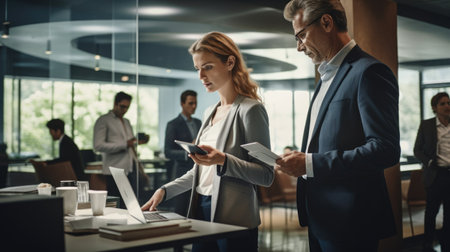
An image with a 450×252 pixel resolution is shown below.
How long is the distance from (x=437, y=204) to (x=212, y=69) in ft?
14.6

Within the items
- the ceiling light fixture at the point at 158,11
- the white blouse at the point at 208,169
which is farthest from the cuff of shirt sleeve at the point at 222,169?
the ceiling light fixture at the point at 158,11

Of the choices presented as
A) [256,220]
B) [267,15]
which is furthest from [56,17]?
[256,220]

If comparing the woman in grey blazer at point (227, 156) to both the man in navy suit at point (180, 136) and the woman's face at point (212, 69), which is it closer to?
the woman's face at point (212, 69)

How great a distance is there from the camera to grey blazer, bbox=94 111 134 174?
527 centimetres

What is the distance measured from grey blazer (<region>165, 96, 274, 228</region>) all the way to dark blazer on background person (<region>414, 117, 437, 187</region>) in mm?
4211

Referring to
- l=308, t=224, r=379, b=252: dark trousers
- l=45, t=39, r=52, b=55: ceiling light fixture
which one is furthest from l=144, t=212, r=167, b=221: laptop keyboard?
l=45, t=39, r=52, b=55: ceiling light fixture

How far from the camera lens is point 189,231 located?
5.70 feet

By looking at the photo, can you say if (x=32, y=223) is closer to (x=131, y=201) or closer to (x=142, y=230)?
(x=142, y=230)

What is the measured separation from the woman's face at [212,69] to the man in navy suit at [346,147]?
0.48 m

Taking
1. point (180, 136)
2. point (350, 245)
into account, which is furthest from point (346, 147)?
point (180, 136)

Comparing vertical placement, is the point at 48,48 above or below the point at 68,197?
above

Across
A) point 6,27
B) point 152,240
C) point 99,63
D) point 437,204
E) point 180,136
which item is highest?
point 6,27

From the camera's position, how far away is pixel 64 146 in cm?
510

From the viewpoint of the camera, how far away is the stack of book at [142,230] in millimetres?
1587
